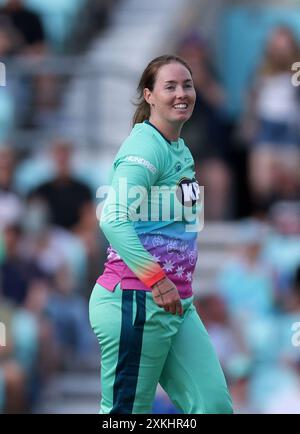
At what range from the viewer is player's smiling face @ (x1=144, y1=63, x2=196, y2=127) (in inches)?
240

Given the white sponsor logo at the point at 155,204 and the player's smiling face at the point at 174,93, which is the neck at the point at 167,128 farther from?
the white sponsor logo at the point at 155,204

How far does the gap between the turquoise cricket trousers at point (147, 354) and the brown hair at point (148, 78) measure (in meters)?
0.72

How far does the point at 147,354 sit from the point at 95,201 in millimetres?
5322

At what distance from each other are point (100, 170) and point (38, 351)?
147cm

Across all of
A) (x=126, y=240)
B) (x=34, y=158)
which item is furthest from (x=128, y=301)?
(x=34, y=158)

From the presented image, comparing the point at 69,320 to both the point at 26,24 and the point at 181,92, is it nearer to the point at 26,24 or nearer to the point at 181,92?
the point at 26,24

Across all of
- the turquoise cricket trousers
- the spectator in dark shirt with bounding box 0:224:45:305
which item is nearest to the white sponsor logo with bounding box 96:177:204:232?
the turquoise cricket trousers

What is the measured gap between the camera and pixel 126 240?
589 centimetres

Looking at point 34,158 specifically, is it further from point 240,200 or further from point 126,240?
point 126,240

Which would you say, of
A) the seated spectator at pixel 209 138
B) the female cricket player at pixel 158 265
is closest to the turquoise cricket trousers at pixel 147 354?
the female cricket player at pixel 158 265

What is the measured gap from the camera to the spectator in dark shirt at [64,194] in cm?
1143

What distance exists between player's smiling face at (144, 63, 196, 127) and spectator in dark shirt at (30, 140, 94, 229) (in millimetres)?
5277

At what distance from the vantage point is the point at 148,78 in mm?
6203

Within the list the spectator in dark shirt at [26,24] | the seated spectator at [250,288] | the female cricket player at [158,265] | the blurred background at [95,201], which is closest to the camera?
the female cricket player at [158,265]
